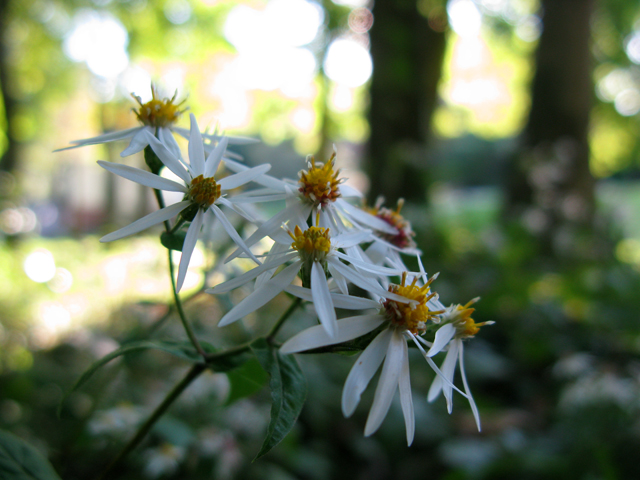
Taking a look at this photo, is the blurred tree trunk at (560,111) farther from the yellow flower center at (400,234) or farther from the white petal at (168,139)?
the white petal at (168,139)

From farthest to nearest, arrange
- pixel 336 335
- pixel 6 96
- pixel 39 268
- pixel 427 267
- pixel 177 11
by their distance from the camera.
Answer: pixel 177 11, pixel 6 96, pixel 39 268, pixel 427 267, pixel 336 335

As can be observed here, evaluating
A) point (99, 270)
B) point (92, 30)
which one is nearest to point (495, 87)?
point (92, 30)

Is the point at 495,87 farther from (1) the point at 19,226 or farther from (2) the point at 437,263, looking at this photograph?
(1) the point at 19,226

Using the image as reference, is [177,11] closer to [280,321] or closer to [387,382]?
[280,321]

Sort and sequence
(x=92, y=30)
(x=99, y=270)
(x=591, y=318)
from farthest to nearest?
(x=92, y=30), (x=99, y=270), (x=591, y=318)

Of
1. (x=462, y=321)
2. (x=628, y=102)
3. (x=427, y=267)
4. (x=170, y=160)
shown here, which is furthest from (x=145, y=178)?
(x=628, y=102)
